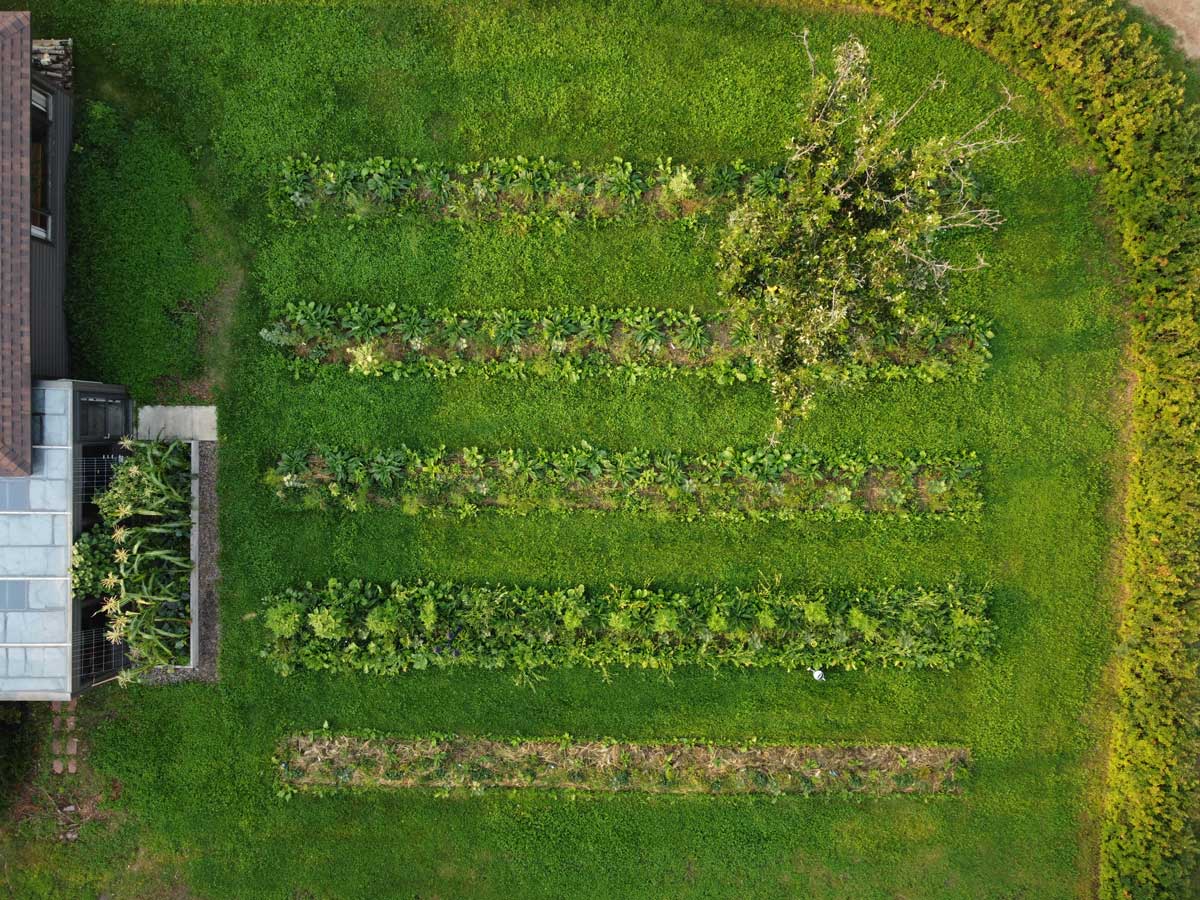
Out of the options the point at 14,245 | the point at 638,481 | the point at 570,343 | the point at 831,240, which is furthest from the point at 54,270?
the point at 831,240

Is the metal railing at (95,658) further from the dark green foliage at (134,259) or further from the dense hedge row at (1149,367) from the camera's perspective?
the dense hedge row at (1149,367)

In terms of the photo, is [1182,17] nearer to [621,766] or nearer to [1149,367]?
[1149,367]

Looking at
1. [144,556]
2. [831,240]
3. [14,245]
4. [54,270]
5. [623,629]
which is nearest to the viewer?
[831,240]

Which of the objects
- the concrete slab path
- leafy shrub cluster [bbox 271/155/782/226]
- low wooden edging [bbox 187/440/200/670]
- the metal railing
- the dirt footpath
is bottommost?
the metal railing

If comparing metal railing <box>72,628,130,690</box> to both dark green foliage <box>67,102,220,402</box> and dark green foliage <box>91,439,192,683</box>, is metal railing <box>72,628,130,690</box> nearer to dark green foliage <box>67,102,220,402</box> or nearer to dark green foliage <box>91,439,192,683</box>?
dark green foliage <box>91,439,192,683</box>

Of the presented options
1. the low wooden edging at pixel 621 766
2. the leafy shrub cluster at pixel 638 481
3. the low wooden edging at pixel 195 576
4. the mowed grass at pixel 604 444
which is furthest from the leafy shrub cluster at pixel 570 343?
the low wooden edging at pixel 621 766

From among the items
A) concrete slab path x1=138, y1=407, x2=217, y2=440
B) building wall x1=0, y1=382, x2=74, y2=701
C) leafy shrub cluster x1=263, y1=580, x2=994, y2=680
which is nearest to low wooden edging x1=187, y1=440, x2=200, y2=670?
concrete slab path x1=138, y1=407, x2=217, y2=440

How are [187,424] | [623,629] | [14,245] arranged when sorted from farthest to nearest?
1. [187,424]
2. [623,629]
3. [14,245]
